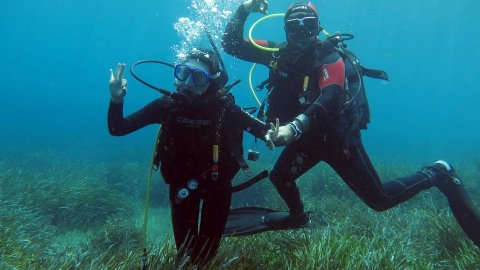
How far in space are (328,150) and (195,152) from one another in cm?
189

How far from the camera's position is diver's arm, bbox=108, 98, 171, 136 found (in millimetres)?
3848

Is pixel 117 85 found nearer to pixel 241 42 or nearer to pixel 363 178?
pixel 241 42

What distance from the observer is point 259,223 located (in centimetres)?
526

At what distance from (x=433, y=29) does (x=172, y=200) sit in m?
81.8

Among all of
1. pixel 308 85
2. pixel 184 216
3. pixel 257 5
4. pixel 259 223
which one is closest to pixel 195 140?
pixel 184 216

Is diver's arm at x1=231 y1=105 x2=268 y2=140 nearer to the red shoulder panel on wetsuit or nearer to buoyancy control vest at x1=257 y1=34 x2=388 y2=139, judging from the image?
buoyancy control vest at x1=257 y1=34 x2=388 y2=139

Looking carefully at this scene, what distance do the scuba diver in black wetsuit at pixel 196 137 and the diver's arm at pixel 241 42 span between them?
65.7 inches

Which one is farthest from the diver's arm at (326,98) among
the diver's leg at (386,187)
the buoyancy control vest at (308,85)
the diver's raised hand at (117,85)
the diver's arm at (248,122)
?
the diver's raised hand at (117,85)

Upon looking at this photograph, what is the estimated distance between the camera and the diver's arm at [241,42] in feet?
18.6

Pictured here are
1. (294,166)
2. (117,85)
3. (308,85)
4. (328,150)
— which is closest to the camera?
(117,85)

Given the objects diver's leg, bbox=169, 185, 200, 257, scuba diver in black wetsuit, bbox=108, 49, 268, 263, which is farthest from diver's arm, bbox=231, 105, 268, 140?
diver's leg, bbox=169, 185, 200, 257

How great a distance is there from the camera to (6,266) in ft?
12.2

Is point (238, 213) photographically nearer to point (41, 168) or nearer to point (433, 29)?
point (41, 168)

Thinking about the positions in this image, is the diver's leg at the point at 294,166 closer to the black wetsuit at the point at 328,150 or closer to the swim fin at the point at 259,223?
the black wetsuit at the point at 328,150
